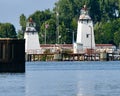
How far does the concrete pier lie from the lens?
116 meters

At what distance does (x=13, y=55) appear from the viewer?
4582 inches

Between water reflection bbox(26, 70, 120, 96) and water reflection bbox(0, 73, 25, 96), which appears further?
water reflection bbox(0, 73, 25, 96)

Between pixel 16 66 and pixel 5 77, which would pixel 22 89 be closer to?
pixel 5 77

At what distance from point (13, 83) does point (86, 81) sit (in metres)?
8.85

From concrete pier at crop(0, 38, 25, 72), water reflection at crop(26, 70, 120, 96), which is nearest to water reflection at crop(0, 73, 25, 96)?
water reflection at crop(26, 70, 120, 96)

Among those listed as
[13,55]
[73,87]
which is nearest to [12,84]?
[73,87]

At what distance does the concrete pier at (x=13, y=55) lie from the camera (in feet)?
379

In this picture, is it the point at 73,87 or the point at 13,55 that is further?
the point at 13,55

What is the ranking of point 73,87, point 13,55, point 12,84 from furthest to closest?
point 13,55 → point 12,84 → point 73,87

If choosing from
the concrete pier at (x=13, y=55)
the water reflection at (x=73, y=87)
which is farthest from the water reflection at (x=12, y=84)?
the concrete pier at (x=13, y=55)

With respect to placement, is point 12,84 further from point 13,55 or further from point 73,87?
point 13,55

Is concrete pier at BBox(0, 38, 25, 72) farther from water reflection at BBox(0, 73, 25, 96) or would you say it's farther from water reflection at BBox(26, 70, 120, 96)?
water reflection at BBox(26, 70, 120, 96)

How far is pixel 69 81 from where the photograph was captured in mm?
100562

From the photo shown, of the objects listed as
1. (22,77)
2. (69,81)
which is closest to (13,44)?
(22,77)
